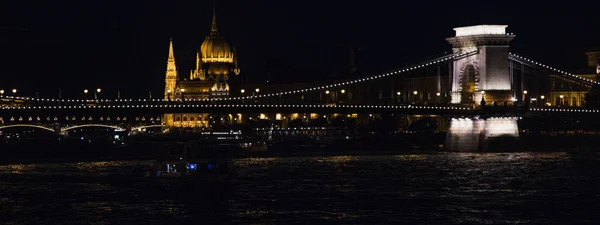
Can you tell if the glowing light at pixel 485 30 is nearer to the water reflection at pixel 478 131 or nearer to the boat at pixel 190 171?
the water reflection at pixel 478 131

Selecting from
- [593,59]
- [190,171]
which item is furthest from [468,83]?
[593,59]

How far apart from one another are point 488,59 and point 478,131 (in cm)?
422

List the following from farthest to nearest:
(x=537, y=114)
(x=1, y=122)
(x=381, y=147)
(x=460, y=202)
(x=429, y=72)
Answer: (x=1, y=122)
(x=429, y=72)
(x=381, y=147)
(x=537, y=114)
(x=460, y=202)

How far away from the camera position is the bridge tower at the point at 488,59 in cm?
9131

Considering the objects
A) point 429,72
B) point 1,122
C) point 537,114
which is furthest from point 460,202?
point 1,122

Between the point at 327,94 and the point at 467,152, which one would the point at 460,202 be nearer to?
the point at 467,152

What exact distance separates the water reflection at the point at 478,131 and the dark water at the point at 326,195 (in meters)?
11.9

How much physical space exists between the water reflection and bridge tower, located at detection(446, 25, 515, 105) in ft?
4.34

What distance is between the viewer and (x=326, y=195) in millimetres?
58000

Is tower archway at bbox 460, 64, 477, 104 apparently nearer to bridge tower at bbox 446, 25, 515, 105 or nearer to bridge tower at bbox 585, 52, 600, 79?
bridge tower at bbox 446, 25, 515, 105

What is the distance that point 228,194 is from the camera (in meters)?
58.5

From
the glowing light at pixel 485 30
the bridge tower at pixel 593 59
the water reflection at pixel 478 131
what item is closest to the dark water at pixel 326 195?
the water reflection at pixel 478 131

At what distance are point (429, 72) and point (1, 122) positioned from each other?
47006 millimetres

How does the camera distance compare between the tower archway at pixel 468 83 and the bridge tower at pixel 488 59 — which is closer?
the bridge tower at pixel 488 59
